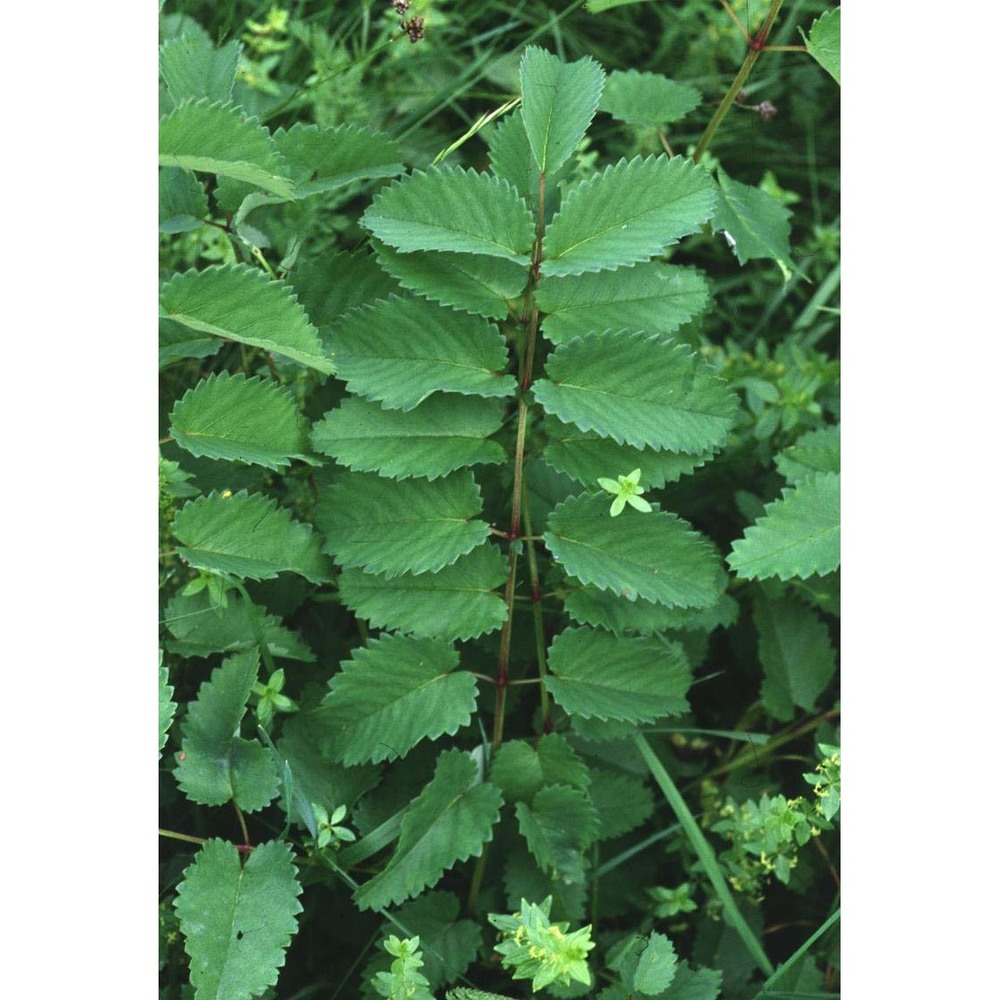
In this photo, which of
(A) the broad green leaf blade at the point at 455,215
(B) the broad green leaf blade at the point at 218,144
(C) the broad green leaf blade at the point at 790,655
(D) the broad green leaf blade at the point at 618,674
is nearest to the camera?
(B) the broad green leaf blade at the point at 218,144

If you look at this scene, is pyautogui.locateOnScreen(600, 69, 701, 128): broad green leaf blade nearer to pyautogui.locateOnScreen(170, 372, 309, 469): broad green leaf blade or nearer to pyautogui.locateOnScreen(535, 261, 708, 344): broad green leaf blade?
pyautogui.locateOnScreen(535, 261, 708, 344): broad green leaf blade

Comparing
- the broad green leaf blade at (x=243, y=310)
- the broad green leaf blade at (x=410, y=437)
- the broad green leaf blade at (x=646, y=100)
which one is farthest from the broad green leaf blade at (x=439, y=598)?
the broad green leaf blade at (x=646, y=100)

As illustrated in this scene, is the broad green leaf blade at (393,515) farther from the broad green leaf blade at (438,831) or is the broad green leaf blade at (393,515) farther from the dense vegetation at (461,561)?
the broad green leaf blade at (438,831)

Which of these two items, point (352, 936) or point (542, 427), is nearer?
point (352, 936)

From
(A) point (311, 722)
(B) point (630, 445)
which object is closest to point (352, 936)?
(A) point (311, 722)

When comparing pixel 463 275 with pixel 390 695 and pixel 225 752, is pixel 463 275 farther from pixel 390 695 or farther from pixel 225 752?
pixel 225 752

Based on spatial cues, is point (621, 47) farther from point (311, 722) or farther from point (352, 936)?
point (352, 936)
